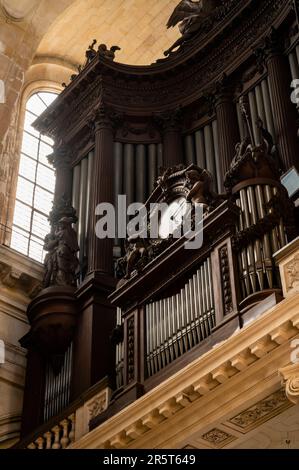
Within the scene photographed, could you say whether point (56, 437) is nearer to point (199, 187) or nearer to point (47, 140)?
point (199, 187)

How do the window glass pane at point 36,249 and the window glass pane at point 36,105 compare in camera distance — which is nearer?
the window glass pane at point 36,249

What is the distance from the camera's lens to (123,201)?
1480cm

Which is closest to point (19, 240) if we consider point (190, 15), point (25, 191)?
point (25, 191)

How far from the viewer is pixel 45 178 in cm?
1767

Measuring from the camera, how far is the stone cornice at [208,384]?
9.22 m

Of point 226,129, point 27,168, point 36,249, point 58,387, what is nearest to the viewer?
point 58,387

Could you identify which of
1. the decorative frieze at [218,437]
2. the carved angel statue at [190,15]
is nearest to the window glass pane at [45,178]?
the carved angel statue at [190,15]

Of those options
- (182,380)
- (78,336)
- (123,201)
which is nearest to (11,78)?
(123,201)

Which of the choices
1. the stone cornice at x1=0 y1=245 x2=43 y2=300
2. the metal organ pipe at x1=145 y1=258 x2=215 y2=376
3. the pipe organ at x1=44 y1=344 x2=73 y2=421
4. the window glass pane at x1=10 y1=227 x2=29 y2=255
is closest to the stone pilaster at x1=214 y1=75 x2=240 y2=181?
the metal organ pipe at x1=145 y1=258 x2=215 y2=376

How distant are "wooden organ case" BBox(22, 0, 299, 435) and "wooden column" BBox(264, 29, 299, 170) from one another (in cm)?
2

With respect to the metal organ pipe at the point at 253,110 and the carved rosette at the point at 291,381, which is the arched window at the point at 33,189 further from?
the carved rosette at the point at 291,381

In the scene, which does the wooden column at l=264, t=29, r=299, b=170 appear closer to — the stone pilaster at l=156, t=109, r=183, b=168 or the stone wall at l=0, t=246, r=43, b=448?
the stone pilaster at l=156, t=109, r=183, b=168

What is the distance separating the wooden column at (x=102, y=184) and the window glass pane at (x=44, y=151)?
237 cm

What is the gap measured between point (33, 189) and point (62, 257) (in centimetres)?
377
